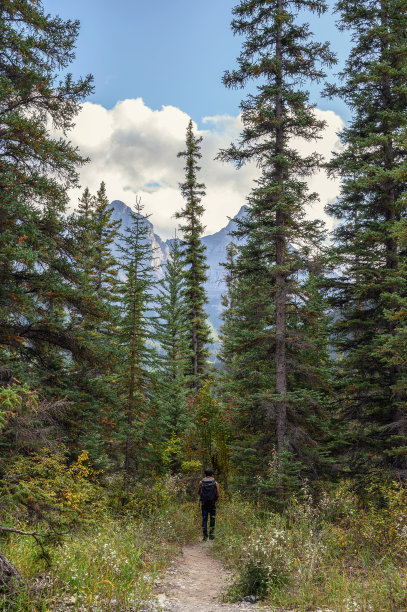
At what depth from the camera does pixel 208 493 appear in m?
10.7

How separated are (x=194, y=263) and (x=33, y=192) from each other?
1864 centimetres

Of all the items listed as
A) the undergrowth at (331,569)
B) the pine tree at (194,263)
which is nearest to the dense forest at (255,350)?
the undergrowth at (331,569)

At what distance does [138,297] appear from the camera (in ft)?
47.5

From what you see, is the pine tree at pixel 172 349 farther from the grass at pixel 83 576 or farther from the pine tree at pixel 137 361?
the grass at pixel 83 576

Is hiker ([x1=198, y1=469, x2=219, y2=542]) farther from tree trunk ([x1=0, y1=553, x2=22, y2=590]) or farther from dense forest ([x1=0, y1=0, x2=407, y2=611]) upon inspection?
tree trunk ([x1=0, y1=553, x2=22, y2=590])

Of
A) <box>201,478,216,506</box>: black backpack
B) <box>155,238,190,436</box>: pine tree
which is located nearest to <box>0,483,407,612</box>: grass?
<box>201,478,216,506</box>: black backpack

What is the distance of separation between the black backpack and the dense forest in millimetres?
1018

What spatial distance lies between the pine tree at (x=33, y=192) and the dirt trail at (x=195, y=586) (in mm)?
5579

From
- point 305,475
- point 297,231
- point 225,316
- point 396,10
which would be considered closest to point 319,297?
point 297,231

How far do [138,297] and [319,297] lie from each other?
7.03m

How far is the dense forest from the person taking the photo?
25.3 ft

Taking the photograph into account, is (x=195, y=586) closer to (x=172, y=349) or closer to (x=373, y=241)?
(x=373, y=241)

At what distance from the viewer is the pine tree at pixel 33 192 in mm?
8526

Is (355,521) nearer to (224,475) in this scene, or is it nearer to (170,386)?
(224,475)
